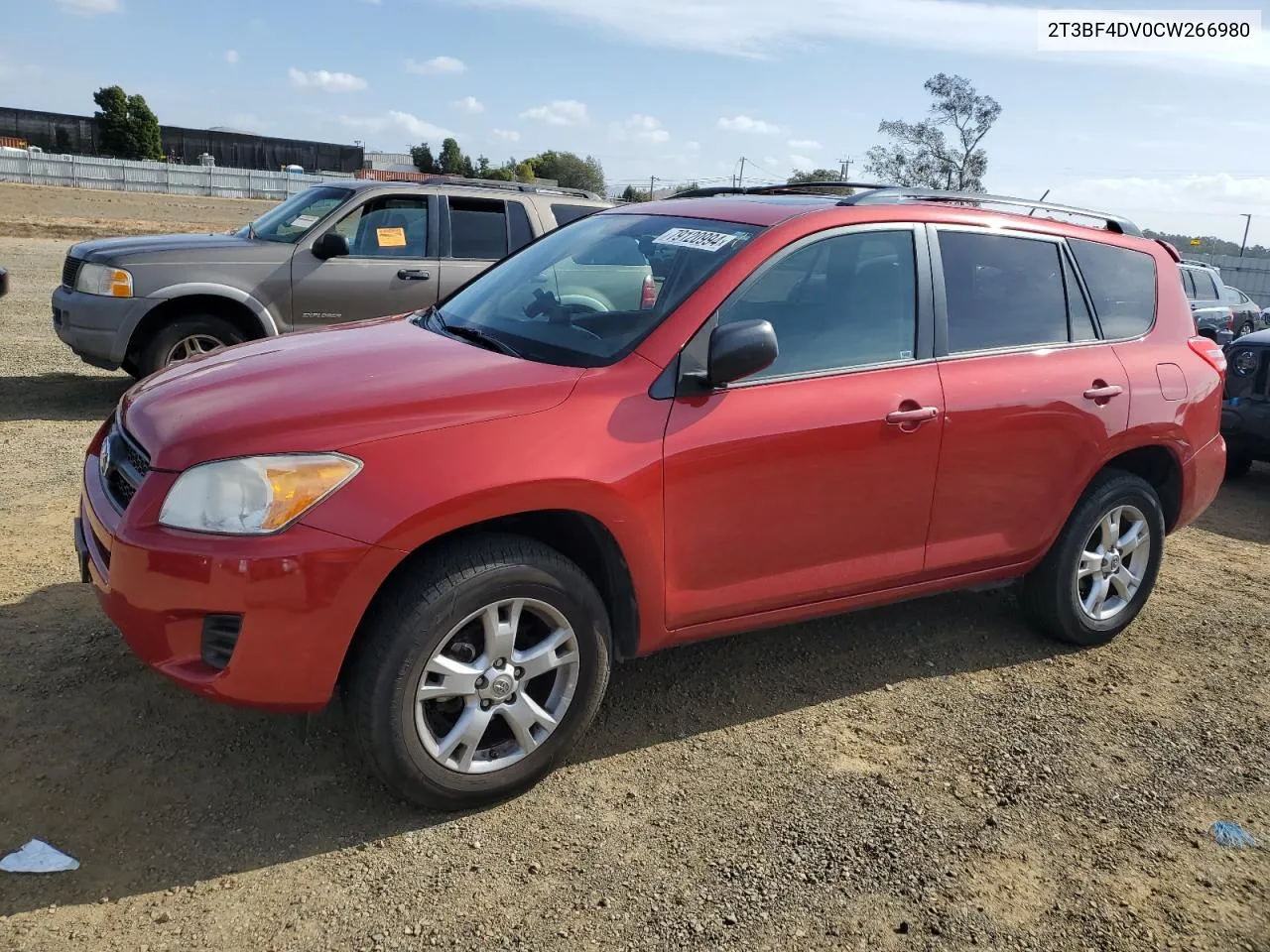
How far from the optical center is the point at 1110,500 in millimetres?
4312

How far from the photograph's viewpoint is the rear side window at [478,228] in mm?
8273

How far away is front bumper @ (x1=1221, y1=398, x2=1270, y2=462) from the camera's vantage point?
24.7 feet

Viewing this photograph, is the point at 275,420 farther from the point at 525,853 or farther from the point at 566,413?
the point at 525,853

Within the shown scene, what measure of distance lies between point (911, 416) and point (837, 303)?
49 cm

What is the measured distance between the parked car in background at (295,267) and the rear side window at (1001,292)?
13.3 ft

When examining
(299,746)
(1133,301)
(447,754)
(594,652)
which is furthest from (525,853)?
(1133,301)

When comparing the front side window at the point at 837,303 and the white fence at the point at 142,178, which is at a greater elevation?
the white fence at the point at 142,178

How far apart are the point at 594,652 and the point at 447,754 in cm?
53

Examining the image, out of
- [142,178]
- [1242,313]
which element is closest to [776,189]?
[1242,313]

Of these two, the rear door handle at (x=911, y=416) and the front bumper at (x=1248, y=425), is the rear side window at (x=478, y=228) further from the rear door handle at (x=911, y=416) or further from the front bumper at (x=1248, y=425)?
the front bumper at (x=1248, y=425)

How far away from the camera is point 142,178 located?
152ft

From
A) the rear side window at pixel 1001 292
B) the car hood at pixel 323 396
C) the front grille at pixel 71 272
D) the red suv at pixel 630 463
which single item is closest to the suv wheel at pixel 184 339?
the front grille at pixel 71 272

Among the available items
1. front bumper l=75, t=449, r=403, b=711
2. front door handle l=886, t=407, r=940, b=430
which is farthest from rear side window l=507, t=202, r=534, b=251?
front bumper l=75, t=449, r=403, b=711

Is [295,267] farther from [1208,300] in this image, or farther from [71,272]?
[1208,300]
